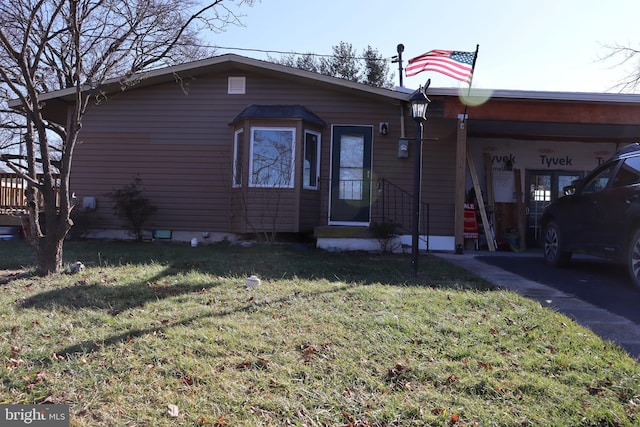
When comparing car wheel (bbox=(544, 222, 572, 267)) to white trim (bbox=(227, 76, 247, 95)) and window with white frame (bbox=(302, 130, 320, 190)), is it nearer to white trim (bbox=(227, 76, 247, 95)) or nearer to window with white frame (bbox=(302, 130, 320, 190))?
window with white frame (bbox=(302, 130, 320, 190))

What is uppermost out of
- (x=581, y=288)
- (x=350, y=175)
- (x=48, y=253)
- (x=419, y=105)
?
(x=419, y=105)

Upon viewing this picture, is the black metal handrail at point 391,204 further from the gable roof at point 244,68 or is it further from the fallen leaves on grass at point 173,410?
the fallen leaves on grass at point 173,410

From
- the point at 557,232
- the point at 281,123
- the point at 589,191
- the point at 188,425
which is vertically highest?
the point at 281,123

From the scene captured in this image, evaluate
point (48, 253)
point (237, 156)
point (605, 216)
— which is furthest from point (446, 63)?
point (48, 253)

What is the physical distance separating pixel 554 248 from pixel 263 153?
5.66 m

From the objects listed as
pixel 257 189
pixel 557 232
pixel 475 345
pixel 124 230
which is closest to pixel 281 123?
pixel 257 189

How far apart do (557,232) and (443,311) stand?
3.89m

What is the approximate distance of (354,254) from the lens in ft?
28.3

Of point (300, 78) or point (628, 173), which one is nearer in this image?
point (628, 173)

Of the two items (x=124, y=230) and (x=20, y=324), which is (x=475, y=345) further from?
(x=124, y=230)

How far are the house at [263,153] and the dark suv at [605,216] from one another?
7.62 feet

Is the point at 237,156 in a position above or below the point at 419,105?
below

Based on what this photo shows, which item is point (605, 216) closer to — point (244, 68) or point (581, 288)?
point (581, 288)

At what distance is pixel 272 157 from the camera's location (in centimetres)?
948
